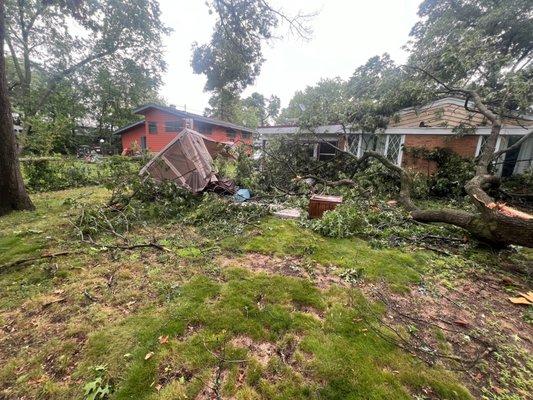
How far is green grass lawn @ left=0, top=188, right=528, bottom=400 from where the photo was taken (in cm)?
178

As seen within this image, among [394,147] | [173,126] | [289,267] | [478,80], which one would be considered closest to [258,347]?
[289,267]

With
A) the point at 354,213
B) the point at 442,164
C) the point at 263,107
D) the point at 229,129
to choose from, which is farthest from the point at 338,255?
the point at 263,107

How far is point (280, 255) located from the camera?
12.6 ft

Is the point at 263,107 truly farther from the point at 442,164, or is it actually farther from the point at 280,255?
the point at 280,255

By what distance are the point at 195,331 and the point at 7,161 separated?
592cm

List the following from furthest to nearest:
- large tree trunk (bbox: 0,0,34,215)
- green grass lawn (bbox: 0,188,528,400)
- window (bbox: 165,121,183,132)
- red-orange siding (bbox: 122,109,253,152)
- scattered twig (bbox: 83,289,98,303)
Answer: red-orange siding (bbox: 122,109,253,152), window (bbox: 165,121,183,132), large tree trunk (bbox: 0,0,34,215), scattered twig (bbox: 83,289,98,303), green grass lawn (bbox: 0,188,528,400)

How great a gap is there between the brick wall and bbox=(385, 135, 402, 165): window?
0.28 meters

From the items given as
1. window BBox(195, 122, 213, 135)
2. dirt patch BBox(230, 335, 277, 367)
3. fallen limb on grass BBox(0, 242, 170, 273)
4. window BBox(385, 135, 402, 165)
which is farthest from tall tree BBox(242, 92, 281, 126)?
dirt patch BBox(230, 335, 277, 367)

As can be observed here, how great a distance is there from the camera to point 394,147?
10.5m

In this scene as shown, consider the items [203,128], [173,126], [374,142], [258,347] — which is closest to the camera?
[258,347]

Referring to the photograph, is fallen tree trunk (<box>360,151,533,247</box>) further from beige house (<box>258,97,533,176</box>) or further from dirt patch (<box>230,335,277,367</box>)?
beige house (<box>258,97,533,176</box>)

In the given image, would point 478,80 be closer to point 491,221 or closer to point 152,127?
point 491,221

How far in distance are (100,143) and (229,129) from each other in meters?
11.8

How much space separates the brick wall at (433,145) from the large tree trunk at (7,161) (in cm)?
1205
